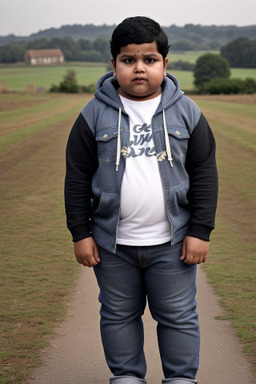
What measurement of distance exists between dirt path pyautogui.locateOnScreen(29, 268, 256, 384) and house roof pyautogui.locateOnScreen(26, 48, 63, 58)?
121m

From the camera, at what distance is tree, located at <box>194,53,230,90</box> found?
10012 cm

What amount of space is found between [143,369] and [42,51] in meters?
129

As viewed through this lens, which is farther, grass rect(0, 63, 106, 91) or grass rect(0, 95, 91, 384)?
grass rect(0, 63, 106, 91)

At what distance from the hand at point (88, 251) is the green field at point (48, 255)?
1.07 m

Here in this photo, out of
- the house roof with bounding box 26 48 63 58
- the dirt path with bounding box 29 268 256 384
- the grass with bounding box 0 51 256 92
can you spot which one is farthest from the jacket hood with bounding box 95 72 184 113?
the house roof with bounding box 26 48 63 58

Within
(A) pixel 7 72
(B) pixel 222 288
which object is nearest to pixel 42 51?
(A) pixel 7 72

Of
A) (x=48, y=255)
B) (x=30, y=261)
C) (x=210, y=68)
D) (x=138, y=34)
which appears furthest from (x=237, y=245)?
(x=210, y=68)

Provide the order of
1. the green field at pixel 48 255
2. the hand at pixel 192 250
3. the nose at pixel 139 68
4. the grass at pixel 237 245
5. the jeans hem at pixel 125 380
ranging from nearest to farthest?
the nose at pixel 139 68 < the hand at pixel 192 250 < the jeans hem at pixel 125 380 < the green field at pixel 48 255 < the grass at pixel 237 245

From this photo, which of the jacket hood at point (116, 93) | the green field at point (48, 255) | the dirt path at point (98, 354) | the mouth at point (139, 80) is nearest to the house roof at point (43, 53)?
the green field at point (48, 255)

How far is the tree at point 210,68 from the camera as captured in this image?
100125 millimetres

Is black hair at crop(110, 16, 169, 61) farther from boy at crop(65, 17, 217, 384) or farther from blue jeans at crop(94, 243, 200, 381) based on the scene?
blue jeans at crop(94, 243, 200, 381)

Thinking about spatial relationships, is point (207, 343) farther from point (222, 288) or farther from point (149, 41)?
point (149, 41)

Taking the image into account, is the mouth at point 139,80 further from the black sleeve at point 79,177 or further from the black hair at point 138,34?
the black sleeve at point 79,177

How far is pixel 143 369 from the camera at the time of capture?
3.42 meters
